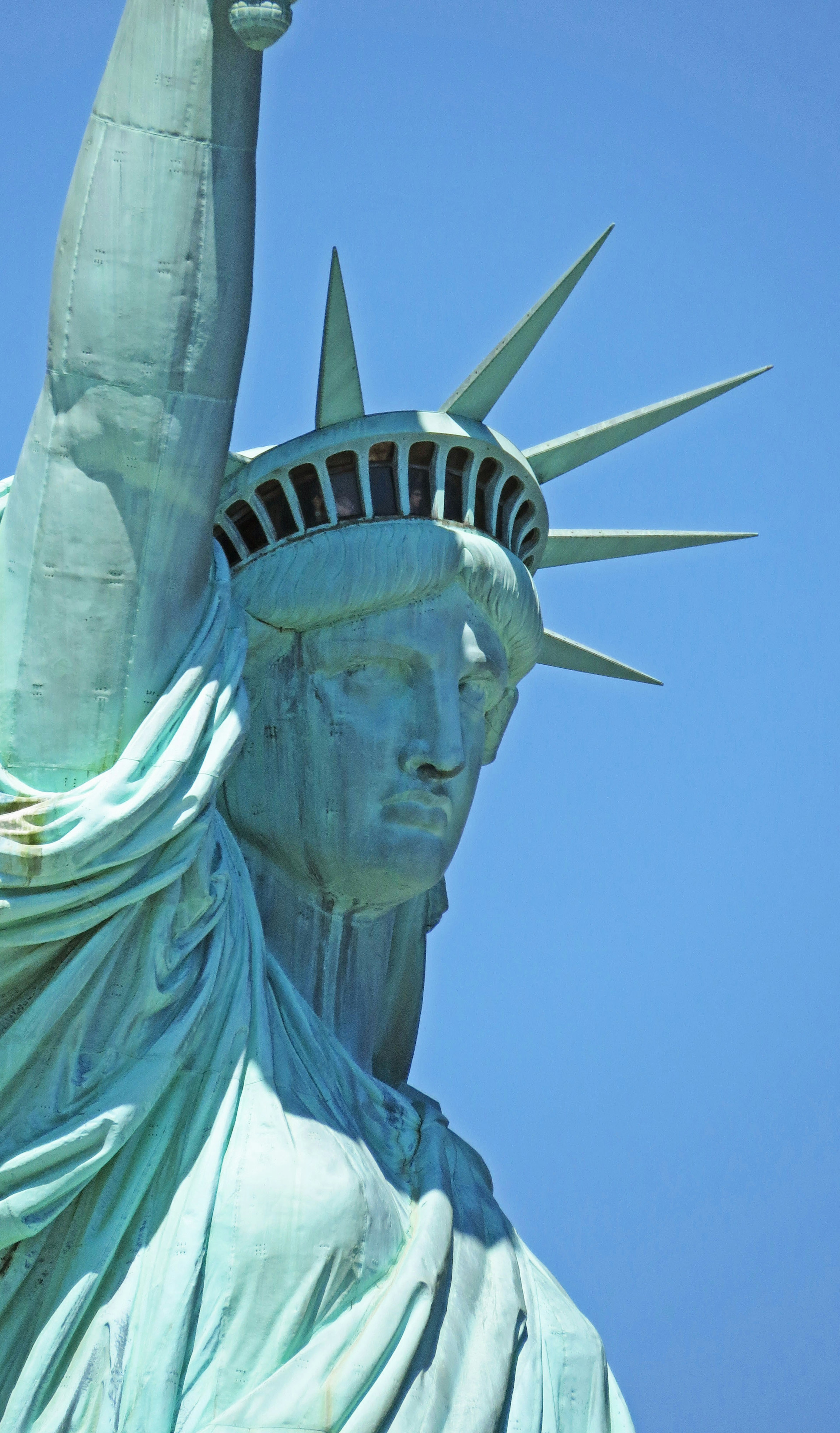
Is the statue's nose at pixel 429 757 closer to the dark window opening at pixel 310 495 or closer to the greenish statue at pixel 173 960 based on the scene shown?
the greenish statue at pixel 173 960

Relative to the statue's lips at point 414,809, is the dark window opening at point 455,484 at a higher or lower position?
higher

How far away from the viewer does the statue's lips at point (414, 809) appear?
367 inches

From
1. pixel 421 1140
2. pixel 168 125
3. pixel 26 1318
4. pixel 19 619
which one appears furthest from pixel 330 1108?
pixel 168 125

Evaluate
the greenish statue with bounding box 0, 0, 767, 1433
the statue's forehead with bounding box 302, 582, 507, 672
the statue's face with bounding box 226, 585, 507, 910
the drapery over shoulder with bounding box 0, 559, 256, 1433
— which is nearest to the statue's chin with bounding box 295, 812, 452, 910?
the statue's face with bounding box 226, 585, 507, 910

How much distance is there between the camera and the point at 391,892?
950 cm

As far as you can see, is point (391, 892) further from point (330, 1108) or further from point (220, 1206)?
point (220, 1206)

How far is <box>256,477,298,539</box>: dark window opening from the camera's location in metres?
9.52

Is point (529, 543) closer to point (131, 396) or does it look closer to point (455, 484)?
point (455, 484)

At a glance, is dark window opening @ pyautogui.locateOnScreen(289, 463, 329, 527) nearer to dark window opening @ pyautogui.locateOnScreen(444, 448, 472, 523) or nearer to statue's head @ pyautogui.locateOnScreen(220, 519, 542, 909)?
statue's head @ pyautogui.locateOnScreen(220, 519, 542, 909)

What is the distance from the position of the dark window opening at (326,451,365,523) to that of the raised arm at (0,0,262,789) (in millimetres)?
1093

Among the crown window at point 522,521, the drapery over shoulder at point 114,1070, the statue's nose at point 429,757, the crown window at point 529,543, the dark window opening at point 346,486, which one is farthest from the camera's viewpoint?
the crown window at point 529,543

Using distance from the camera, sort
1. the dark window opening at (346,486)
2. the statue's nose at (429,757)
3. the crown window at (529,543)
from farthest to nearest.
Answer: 1. the crown window at (529,543)
2. the dark window opening at (346,486)
3. the statue's nose at (429,757)

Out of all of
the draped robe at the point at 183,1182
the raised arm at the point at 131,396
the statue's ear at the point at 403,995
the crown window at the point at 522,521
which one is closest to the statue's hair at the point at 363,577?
the crown window at the point at 522,521

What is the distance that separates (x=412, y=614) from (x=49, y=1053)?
2.08 meters
